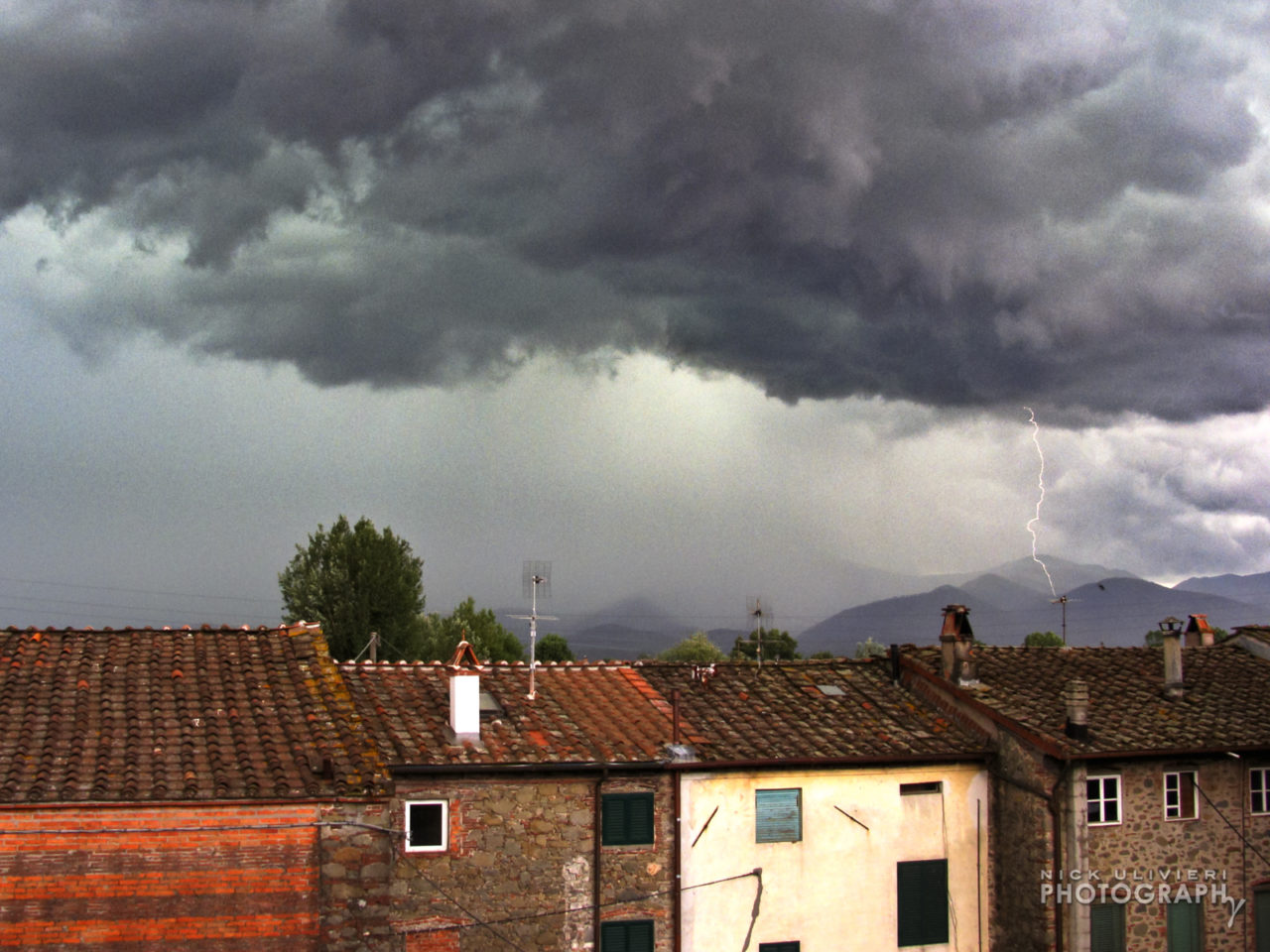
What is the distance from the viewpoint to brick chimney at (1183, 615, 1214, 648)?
40.9m

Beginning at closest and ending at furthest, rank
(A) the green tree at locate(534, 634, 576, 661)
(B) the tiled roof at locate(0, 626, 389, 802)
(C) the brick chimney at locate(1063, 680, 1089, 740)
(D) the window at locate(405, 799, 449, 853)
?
1. (B) the tiled roof at locate(0, 626, 389, 802)
2. (D) the window at locate(405, 799, 449, 853)
3. (C) the brick chimney at locate(1063, 680, 1089, 740)
4. (A) the green tree at locate(534, 634, 576, 661)

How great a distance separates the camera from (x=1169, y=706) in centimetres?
3378

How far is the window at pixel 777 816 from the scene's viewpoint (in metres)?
30.4

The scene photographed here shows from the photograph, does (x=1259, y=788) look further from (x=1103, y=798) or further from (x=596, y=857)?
(x=596, y=857)

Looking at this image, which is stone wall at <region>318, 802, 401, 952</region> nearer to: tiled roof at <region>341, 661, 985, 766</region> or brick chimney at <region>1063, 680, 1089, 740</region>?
tiled roof at <region>341, 661, 985, 766</region>

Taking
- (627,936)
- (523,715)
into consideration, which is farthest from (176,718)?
(627,936)

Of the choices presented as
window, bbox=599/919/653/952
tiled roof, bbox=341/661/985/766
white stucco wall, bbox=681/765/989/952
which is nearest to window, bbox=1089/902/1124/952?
white stucco wall, bbox=681/765/989/952

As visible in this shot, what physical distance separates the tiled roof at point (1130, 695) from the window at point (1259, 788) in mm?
966

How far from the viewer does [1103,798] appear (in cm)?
3077

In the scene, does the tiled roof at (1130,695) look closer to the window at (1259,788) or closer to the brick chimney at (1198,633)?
the window at (1259,788)

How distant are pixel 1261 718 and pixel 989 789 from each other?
7.41 metres

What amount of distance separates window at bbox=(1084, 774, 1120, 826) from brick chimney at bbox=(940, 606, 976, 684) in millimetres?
4514

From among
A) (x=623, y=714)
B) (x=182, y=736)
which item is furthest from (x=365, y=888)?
(x=623, y=714)

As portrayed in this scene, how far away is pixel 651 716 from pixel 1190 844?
1340 cm
